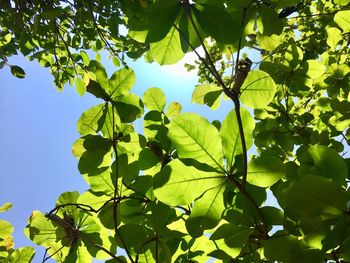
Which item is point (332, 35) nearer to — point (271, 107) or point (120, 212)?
point (271, 107)

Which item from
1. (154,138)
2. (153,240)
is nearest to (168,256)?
(153,240)

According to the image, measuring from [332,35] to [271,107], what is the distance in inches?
23.8

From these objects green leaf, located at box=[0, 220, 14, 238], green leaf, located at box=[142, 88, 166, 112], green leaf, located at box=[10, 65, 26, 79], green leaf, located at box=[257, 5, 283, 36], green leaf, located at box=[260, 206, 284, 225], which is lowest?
green leaf, located at box=[260, 206, 284, 225]

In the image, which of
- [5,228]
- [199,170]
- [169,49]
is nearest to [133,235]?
[199,170]

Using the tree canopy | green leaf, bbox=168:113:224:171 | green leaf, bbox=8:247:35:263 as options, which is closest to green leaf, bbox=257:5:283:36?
the tree canopy

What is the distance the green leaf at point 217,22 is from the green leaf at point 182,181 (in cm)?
38

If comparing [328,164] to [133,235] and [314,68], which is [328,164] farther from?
[314,68]

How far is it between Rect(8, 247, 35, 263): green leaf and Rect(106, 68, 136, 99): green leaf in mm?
978

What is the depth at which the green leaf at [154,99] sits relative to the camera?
1611 millimetres

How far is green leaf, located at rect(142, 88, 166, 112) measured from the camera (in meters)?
1.61

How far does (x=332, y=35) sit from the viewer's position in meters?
2.20

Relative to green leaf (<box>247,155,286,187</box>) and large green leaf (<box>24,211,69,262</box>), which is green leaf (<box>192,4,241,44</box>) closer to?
green leaf (<box>247,155,286,187</box>)

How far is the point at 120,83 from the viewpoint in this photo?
1.41 meters

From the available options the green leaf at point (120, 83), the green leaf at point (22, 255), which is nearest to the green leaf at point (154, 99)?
the green leaf at point (120, 83)
